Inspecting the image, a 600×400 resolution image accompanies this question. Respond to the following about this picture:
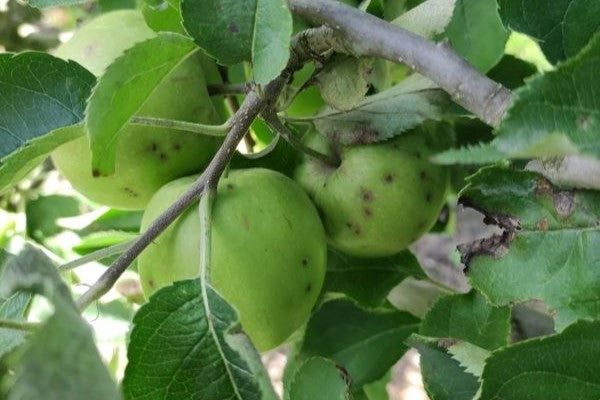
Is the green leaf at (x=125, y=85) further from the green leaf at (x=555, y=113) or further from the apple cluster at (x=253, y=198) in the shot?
the green leaf at (x=555, y=113)

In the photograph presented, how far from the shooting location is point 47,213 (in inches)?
38.9

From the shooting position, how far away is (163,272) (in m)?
0.60

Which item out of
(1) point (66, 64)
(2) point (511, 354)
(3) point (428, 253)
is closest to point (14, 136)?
(1) point (66, 64)

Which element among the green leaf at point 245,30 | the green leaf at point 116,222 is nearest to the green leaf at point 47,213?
the green leaf at point 116,222

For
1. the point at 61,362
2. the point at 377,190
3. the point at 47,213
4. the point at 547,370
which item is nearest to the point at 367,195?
the point at 377,190

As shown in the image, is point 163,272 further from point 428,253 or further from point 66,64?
point 428,253

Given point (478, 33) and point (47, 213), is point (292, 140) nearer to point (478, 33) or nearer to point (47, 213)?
point (478, 33)

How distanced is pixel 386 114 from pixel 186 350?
0.82ft

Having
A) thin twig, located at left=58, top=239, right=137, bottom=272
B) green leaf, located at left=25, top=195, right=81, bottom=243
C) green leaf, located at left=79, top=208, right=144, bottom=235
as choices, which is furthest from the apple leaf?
green leaf, located at left=25, top=195, right=81, bottom=243

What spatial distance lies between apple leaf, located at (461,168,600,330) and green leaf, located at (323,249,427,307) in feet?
0.89

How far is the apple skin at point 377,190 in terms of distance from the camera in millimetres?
670

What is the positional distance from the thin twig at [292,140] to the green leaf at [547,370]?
24 centimetres

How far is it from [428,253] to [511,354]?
1.62 m

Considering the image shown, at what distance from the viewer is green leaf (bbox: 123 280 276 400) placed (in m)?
0.52
